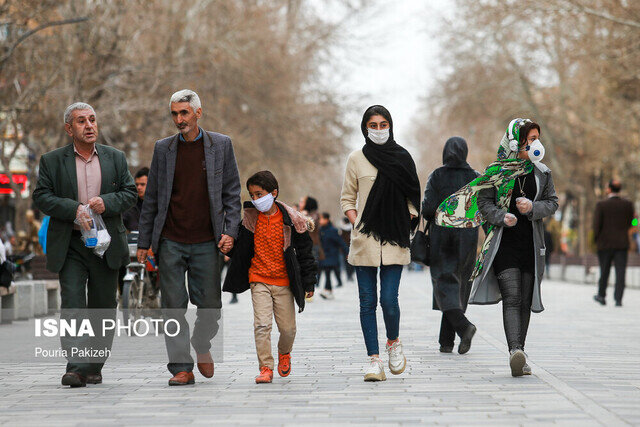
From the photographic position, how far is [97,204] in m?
8.73

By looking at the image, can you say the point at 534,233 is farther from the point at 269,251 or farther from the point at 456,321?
the point at 269,251

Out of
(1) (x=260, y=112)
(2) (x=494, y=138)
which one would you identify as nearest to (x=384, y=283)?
(1) (x=260, y=112)

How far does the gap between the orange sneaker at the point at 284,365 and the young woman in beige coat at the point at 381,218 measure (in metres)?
0.59

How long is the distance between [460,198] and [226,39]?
25.2 metres

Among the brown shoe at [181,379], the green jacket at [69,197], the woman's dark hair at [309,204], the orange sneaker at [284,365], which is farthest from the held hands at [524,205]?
the woman's dark hair at [309,204]

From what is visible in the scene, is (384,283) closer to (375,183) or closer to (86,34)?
(375,183)

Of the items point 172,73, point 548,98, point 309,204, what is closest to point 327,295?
point 309,204

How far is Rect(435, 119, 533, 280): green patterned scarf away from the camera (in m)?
9.22

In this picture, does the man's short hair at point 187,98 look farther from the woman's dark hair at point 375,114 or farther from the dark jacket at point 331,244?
the dark jacket at point 331,244

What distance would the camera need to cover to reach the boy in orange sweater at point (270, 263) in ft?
28.5

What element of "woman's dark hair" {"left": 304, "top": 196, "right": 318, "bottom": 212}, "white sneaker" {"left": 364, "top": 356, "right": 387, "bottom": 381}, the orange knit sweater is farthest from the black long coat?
"woman's dark hair" {"left": 304, "top": 196, "right": 318, "bottom": 212}

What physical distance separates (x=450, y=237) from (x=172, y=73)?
2165 centimetres

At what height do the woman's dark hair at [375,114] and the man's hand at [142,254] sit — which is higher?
the woman's dark hair at [375,114]

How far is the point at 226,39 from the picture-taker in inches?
1345
